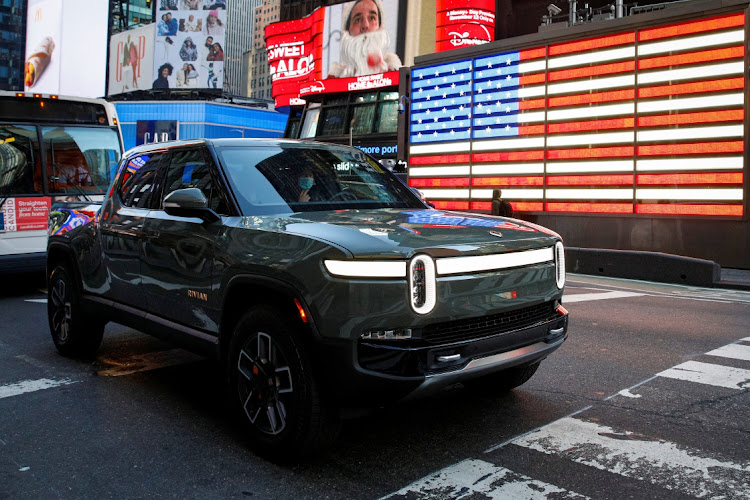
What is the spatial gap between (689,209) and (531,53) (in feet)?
20.0

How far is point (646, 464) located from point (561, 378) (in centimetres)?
179

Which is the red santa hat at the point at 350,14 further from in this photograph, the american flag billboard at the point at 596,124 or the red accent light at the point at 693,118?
the red accent light at the point at 693,118

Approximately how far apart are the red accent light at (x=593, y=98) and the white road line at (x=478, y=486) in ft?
49.1

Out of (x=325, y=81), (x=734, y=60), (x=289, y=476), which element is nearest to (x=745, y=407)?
(x=289, y=476)

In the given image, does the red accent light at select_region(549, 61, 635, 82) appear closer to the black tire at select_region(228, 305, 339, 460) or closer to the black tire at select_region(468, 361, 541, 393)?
the black tire at select_region(468, 361, 541, 393)

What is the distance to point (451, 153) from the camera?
21875mm

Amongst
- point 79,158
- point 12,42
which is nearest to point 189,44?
point 79,158

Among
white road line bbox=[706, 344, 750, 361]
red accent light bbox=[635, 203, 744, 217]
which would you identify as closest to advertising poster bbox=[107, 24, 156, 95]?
red accent light bbox=[635, 203, 744, 217]

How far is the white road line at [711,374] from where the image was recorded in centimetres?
553

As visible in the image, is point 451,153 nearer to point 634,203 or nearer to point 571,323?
point 634,203

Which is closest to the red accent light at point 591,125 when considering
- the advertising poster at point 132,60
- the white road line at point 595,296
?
the white road line at point 595,296

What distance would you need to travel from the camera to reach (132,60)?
9500 cm

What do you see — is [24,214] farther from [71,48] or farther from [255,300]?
[71,48]

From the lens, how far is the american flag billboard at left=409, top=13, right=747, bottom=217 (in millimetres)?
15398
